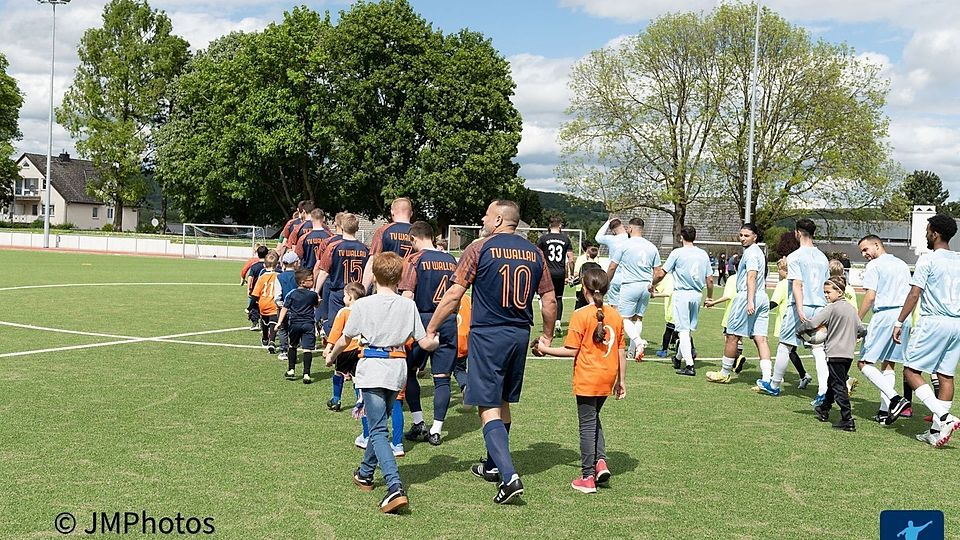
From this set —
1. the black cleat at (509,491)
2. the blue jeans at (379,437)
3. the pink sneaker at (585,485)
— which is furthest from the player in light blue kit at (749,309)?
the blue jeans at (379,437)

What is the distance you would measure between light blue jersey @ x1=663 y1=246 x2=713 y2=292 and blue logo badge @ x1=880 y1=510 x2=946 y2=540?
5909 mm

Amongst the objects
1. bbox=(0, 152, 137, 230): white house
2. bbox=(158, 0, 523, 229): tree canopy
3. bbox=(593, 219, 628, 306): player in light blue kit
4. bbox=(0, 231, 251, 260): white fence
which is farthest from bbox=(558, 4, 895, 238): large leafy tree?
bbox=(0, 152, 137, 230): white house

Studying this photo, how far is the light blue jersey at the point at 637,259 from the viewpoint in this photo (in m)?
12.3

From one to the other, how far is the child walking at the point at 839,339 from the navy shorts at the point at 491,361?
13.1 feet

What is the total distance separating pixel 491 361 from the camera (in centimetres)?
593

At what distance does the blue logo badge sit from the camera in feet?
17.6

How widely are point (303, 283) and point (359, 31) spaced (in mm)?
43131

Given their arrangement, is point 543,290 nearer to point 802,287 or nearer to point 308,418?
point 308,418

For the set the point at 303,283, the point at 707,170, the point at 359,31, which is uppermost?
the point at 359,31

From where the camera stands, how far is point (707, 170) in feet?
149

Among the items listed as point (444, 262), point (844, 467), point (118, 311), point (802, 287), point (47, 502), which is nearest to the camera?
point (47, 502)

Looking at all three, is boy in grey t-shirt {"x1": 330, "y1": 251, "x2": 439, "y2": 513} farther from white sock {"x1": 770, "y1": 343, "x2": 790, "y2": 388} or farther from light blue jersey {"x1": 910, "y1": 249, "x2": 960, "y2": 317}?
white sock {"x1": 770, "y1": 343, "x2": 790, "y2": 388}

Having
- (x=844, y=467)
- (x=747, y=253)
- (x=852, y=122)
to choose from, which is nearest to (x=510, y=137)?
(x=852, y=122)

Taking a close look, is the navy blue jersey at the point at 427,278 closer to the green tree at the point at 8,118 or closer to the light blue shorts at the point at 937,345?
the light blue shorts at the point at 937,345
